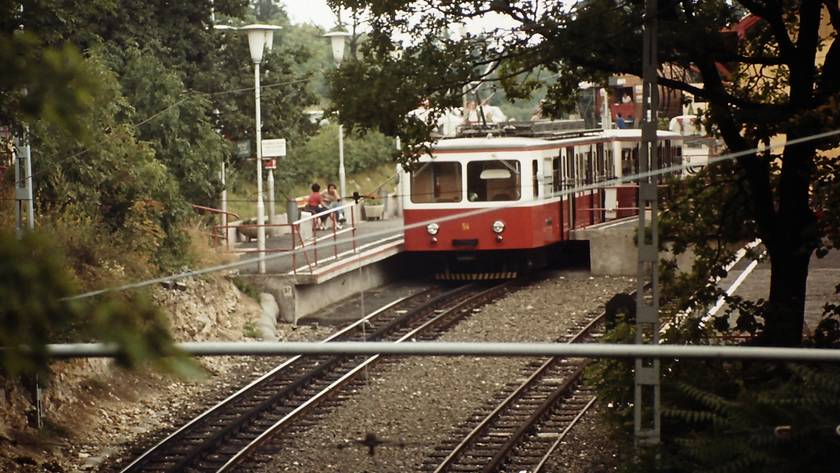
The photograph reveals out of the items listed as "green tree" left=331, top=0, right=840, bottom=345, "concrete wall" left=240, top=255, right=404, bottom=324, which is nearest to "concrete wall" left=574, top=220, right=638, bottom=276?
"concrete wall" left=240, top=255, right=404, bottom=324

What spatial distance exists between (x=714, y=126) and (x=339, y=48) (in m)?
12.7

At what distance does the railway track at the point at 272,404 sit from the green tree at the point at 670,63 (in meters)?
3.38

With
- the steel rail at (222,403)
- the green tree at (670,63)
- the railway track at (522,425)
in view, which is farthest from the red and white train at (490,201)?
the green tree at (670,63)

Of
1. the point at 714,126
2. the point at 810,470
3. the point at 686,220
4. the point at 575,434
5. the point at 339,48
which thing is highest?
the point at 339,48

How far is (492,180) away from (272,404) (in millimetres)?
10478

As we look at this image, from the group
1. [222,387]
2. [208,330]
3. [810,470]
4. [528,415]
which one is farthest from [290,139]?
[810,470]

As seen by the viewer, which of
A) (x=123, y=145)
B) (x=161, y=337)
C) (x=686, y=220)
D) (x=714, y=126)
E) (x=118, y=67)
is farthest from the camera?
(x=118, y=67)

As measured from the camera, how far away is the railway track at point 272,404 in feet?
41.1

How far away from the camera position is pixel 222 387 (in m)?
16.0

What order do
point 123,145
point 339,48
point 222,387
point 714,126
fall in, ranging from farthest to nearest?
point 339,48
point 123,145
point 222,387
point 714,126

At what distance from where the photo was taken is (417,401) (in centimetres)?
1518

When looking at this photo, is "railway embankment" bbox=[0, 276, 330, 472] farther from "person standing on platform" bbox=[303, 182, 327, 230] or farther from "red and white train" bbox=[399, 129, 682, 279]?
"person standing on platform" bbox=[303, 182, 327, 230]

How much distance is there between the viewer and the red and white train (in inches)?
958

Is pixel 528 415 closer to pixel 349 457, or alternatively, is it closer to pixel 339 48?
pixel 349 457
